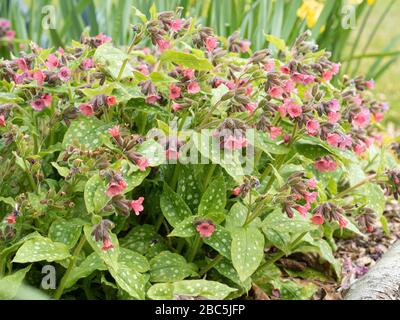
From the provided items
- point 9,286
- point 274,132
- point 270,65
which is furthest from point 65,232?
point 270,65

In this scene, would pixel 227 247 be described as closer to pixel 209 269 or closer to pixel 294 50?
pixel 209 269

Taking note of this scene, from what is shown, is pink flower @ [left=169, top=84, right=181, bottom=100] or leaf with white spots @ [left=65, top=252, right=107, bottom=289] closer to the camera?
leaf with white spots @ [left=65, top=252, right=107, bottom=289]

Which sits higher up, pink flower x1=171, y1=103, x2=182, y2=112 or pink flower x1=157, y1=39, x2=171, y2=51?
pink flower x1=157, y1=39, x2=171, y2=51

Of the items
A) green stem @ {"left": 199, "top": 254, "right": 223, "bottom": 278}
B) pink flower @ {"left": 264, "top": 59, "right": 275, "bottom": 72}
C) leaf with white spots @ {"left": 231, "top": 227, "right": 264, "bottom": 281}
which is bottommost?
green stem @ {"left": 199, "top": 254, "right": 223, "bottom": 278}

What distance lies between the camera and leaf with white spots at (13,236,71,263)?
1784 millimetres

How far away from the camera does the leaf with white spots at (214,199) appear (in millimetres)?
2088

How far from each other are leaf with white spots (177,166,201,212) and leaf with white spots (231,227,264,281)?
9.4 inches

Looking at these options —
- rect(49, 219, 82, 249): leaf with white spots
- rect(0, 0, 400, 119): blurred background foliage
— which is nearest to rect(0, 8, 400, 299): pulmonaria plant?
rect(49, 219, 82, 249): leaf with white spots

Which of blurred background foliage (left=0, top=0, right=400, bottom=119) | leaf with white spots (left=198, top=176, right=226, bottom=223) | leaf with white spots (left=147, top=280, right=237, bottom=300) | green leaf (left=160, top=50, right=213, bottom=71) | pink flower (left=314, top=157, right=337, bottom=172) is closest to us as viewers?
leaf with white spots (left=147, top=280, right=237, bottom=300)

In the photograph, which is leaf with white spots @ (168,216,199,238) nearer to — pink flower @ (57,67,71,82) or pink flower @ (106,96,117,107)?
pink flower @ (106,96,117,107)

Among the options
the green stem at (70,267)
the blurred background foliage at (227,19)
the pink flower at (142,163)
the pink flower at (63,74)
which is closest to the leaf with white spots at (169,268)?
the green stem at (70,267)

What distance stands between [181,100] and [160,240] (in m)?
0.46

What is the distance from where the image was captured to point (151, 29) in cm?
198

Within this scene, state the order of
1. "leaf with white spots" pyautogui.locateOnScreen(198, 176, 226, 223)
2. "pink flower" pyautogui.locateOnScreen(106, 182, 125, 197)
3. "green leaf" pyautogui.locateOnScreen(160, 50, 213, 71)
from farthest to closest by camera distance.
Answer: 1. "leaf with white spots" pyautogui.locateOnScreen(198, 176, 226, 223)
2. "green leaf" pyautogui.locateOnScreen(160, 50, 213, 71)
3. "pink flower" pyautogui.locateOnScreen(106, 182, 125, 197)
